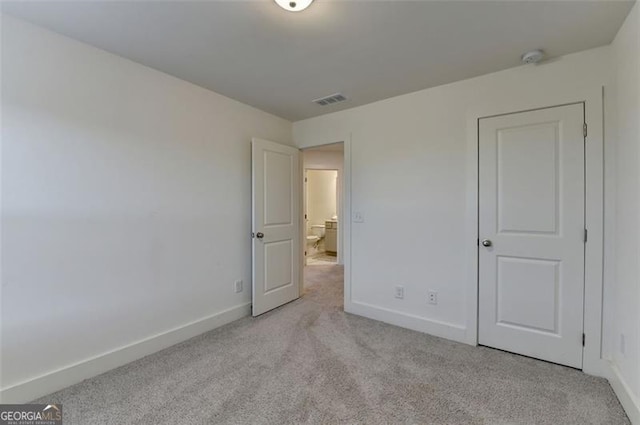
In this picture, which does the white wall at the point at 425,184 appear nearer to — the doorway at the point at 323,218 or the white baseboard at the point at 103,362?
the doorway at the point at 323,218

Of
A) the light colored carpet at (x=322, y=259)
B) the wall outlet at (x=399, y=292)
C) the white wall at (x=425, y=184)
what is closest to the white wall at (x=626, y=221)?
the white wall at (x=425, y=184)

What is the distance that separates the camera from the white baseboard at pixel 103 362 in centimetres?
171

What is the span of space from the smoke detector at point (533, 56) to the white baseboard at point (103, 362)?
11.2 feet

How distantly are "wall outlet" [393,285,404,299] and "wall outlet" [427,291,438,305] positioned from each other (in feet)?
0.85

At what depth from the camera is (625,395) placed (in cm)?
163

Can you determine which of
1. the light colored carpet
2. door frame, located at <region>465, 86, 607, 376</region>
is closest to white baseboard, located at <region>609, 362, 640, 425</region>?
door frame, located at <region>465, 86, 607, 376</region>

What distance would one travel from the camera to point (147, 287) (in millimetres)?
2301

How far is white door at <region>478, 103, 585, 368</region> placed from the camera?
2.04 meters

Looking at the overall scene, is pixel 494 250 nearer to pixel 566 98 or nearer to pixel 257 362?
pixel 566 98

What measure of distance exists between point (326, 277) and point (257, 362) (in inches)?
106

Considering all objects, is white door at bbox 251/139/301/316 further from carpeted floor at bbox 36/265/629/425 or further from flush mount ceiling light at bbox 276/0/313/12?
flush mount ceiling light at bbox 276/0/313/12

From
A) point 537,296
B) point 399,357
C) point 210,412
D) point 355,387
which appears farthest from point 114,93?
point 537,296

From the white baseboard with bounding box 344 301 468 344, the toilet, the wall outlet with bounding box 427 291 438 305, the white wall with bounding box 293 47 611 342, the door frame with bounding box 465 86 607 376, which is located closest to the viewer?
the door frame with bounding box 465 86 607 376

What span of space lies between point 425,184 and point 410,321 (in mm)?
1363
